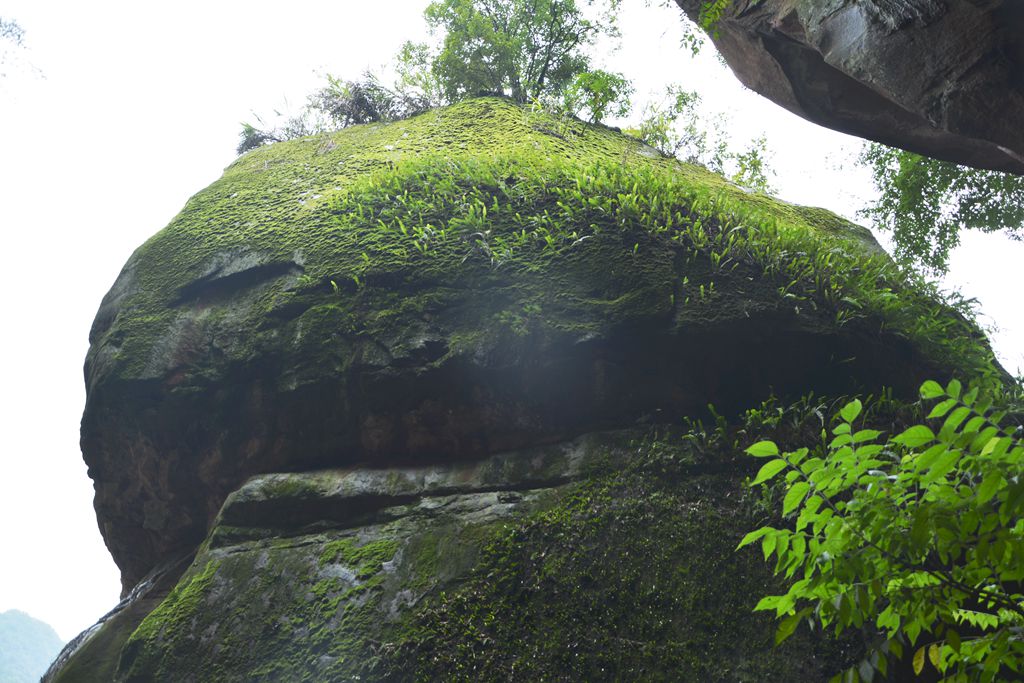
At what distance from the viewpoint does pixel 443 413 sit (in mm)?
5270

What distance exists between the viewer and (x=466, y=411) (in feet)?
17.2

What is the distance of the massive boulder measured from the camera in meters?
4.19

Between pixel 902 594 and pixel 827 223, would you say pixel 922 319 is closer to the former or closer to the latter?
pixel 827 223

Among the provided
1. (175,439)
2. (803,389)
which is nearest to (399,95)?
(175,439)

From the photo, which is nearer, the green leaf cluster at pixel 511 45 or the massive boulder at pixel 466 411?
the massive boulder at pixel 466 411

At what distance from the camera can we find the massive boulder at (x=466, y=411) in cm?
419

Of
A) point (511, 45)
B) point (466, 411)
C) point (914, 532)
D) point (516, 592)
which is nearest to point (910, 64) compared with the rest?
point (914, 532)

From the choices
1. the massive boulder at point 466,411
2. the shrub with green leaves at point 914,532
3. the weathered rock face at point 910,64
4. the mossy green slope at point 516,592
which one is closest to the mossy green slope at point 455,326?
the massive boulder at point 466,411

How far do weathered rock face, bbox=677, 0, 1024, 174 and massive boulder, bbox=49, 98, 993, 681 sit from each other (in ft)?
4.05

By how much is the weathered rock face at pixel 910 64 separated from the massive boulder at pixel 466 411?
1234 millimetres

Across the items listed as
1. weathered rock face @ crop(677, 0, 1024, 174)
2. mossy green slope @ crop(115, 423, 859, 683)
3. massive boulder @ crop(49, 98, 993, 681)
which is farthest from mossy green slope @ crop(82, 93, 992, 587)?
weathered rock face @ crop(677, 0, 1024, 174)

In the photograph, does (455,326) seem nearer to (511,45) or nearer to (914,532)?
(914,532)

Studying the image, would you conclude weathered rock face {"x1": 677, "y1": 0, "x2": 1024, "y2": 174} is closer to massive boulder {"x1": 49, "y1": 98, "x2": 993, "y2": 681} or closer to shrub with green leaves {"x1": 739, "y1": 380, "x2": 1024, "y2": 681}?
massive boulder {"x1": 49, "y1": 98, "x2": 993, "y2": 681}

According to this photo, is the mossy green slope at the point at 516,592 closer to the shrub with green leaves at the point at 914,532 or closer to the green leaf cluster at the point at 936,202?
the shrub with green leaves at the point at 914,532
